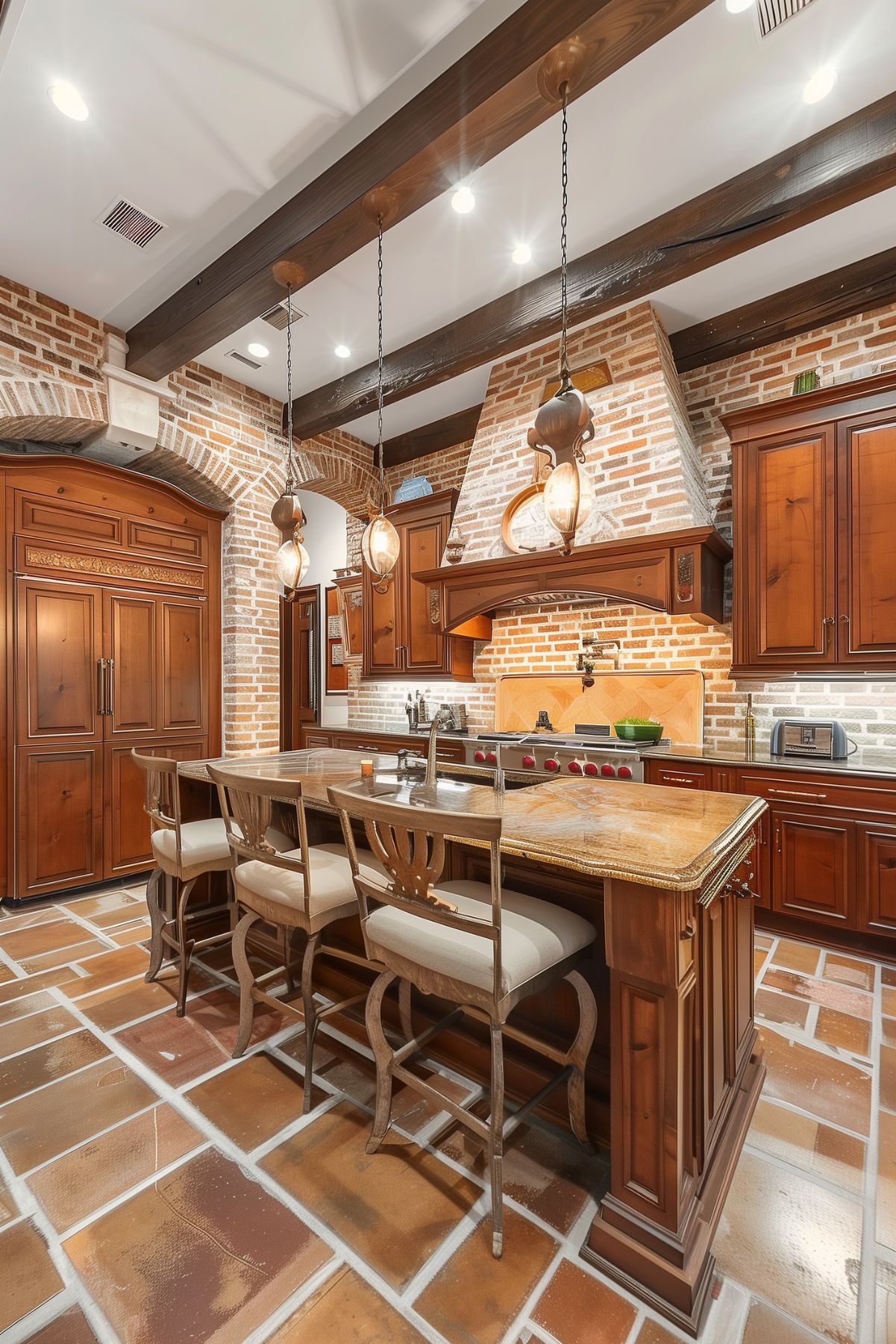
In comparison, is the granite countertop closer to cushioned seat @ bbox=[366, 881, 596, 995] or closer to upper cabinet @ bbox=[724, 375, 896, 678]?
cushioned seat @ bbox=[366, 881, 596, 995]

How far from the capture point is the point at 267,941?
2.66m

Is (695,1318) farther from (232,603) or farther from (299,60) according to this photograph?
(232,603)

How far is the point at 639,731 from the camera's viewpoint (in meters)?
3.50

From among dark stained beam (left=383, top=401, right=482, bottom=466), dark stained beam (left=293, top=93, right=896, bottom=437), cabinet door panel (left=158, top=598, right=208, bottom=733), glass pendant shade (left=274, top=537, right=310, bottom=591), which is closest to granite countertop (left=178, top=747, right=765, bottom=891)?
glass pendant shade (left=274, top=537, right=310, bottom=591)

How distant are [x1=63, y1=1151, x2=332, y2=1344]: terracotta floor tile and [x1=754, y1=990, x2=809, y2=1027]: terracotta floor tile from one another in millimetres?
1806

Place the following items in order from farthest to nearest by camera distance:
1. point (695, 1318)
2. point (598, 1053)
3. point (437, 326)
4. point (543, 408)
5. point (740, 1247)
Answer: point (437, 326) < point (543, 408) < point (598, 1053) < point (740, 1247) < point (695, 1318)

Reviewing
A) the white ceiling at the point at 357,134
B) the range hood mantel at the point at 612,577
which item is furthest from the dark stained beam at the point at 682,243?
the range hood mantel at the point at 612,577

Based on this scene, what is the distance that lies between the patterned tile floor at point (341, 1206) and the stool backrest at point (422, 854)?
2.01 feet

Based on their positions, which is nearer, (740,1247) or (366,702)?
(740,1247)

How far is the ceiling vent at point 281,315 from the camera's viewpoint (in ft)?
11.2

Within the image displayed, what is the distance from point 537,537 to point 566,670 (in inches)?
38.9

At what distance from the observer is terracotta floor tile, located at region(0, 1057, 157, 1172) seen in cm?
161

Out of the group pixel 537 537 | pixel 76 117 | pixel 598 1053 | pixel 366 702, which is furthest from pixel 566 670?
pixel 76 117

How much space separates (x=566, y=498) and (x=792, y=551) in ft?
5.89
